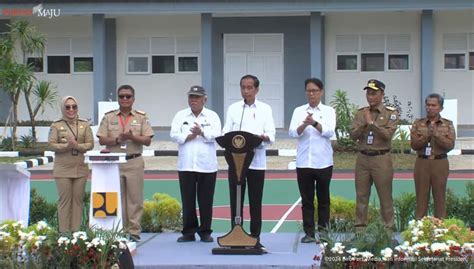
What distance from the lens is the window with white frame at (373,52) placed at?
27.6 m

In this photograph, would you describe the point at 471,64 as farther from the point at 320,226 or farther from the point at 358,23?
the point at 320,226

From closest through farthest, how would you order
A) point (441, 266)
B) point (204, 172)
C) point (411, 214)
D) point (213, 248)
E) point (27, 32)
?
point (441, 266), point (213, 248), point (204, 172), point (411, 214), point (27, 32)

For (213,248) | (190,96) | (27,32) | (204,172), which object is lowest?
(213,248)

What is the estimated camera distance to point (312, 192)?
9.85 meters

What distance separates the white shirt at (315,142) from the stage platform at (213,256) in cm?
102

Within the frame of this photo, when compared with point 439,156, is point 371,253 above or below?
below

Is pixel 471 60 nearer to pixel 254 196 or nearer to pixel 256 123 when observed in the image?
pixel 256 123

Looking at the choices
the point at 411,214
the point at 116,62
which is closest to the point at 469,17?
the point at 116,62

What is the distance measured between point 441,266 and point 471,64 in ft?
72.0

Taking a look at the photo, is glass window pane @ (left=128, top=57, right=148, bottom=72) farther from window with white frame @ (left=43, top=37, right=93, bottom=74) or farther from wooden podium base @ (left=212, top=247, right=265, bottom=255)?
wooden podium base @ (left=212, top=247, right=265, bottom=255)

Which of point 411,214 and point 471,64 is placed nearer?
point 411,214

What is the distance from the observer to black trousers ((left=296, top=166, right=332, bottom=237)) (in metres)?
9.76

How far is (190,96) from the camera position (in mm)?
9930

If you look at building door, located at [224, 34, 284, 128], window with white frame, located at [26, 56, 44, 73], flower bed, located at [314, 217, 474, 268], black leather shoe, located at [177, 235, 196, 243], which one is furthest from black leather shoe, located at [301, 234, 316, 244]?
window with white frame, located at [26, 56, 44, 73]
